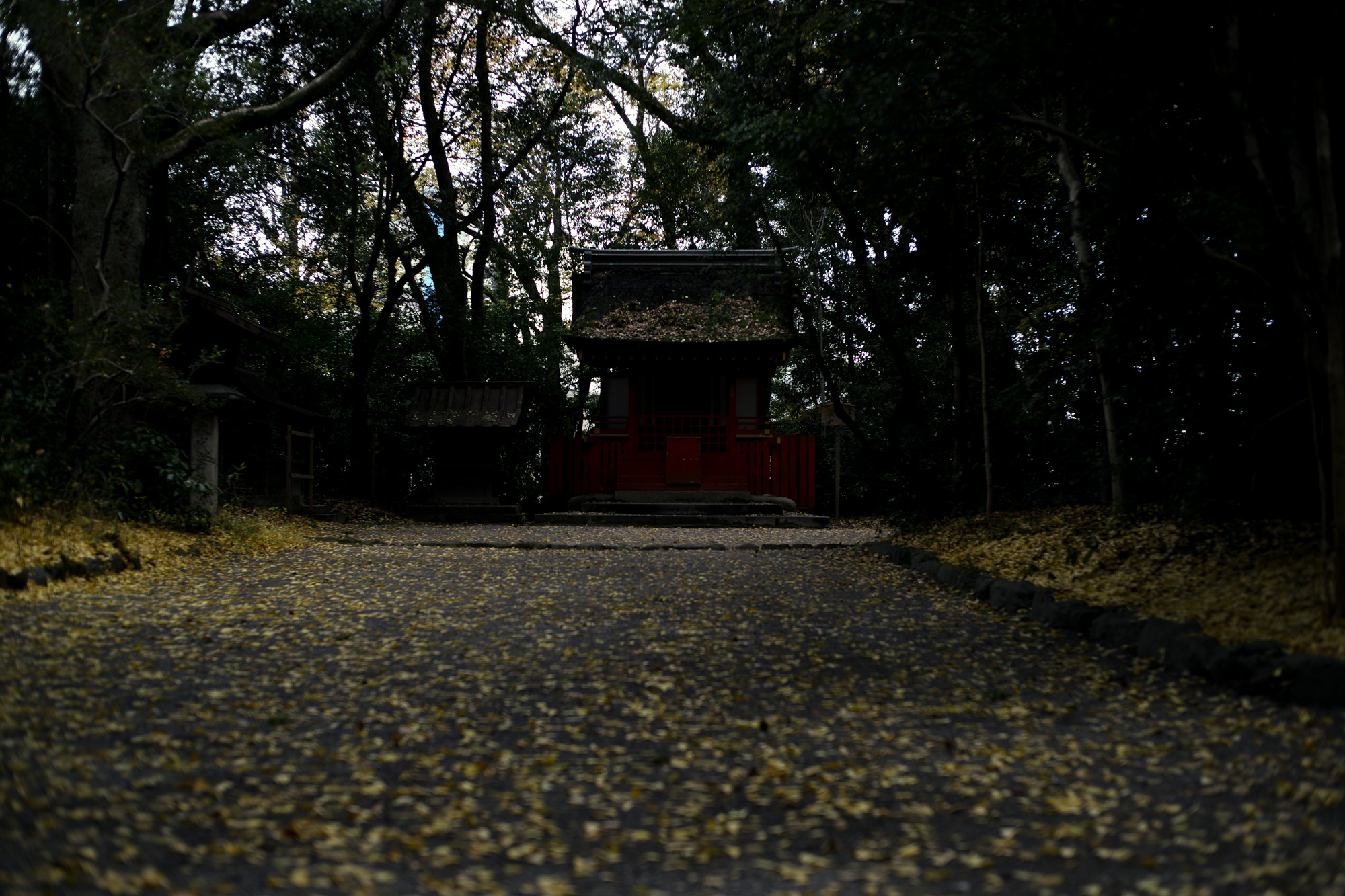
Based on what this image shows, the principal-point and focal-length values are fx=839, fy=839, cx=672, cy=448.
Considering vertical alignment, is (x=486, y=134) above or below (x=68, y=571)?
above

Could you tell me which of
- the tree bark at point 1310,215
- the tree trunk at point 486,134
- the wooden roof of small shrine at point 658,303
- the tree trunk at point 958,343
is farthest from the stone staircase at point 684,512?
the tree bark at point 1310,215

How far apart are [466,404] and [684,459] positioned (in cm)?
458

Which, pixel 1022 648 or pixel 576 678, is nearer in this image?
pixel 576 678

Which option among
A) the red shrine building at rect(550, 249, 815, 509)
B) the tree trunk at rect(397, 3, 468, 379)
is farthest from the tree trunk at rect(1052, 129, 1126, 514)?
the tree trunk at rect(397, 3, 468, 379)

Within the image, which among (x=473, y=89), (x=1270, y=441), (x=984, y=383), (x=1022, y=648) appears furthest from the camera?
(x=473, y=89)

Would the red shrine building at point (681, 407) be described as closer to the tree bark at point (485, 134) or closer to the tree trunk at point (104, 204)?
the tree bark at point (485, 134)

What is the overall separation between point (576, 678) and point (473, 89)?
598 inches

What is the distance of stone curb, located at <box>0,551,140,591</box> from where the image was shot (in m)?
6.12

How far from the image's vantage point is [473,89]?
16688 mm

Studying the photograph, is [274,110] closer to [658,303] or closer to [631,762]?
[658,303]

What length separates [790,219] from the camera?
1784cm

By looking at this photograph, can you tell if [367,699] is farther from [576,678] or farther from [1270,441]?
[1270,441]

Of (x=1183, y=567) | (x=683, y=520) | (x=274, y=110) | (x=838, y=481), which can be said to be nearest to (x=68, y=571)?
(x=274, y=110)

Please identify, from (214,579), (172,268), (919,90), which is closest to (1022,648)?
(919,90)
